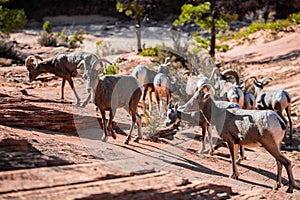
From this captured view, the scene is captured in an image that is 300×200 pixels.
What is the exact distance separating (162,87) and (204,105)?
318cm

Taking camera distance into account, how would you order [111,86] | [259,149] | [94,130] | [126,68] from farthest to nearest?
[126,68], [259,149], [94,130], [111,86]

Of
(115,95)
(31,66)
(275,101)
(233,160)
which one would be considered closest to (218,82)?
(275,101)

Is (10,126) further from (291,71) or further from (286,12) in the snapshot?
(286,12)

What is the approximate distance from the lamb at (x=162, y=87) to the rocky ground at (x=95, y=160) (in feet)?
3.19

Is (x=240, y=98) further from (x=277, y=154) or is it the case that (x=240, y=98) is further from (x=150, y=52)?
(x=150, y=52)

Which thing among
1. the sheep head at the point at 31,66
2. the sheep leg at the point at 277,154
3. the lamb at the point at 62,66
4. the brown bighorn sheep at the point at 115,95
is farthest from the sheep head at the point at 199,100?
the sheep head at the point at 31,66

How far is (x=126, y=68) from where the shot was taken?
61.4 ft

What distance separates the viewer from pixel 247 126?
26.8ft

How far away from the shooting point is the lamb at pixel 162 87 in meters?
12.1

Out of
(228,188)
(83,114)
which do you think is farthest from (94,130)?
(228,188)

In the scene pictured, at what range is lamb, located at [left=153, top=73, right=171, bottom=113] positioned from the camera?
475 inches

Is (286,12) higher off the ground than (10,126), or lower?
higher

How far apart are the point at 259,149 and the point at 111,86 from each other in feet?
13.0

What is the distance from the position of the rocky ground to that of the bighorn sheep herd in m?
0.46
